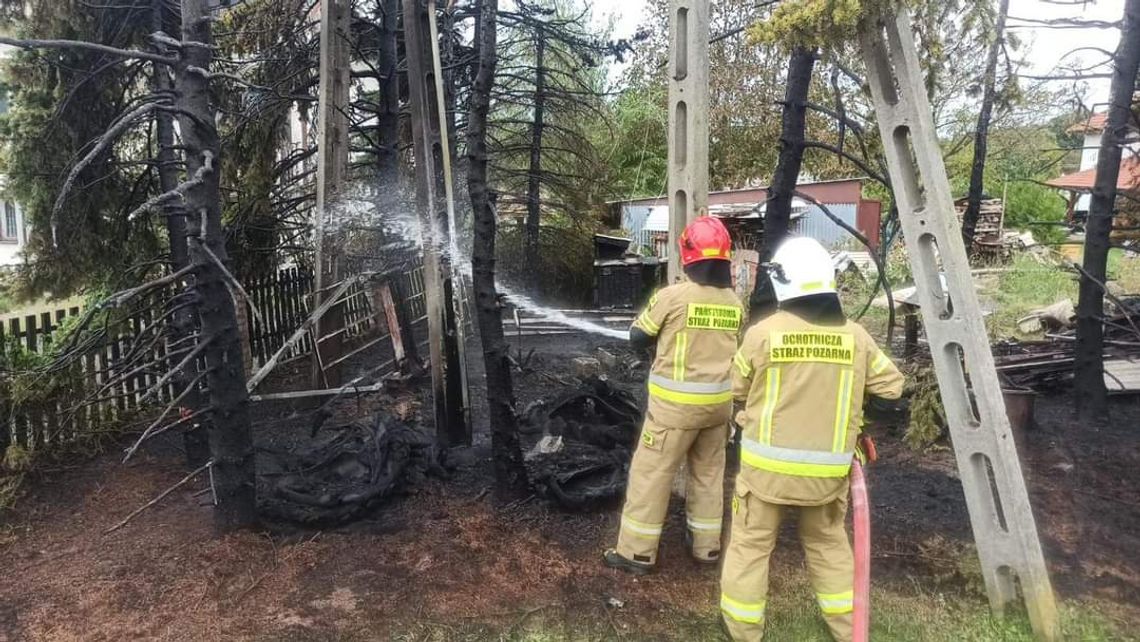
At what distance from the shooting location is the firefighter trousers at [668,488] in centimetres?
389

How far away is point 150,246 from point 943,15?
22.8ft

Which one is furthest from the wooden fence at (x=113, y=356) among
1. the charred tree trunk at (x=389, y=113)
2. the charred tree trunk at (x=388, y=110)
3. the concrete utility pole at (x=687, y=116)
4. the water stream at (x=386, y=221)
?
the concrete utility pole at (x=687, y=116)

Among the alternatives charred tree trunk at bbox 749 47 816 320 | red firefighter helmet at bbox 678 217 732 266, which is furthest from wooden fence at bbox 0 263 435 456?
charred tree trunk at bbox 749 47 816 320

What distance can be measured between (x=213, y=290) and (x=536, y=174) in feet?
32.7

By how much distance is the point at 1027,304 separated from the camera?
43.9ft

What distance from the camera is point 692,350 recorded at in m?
3.83

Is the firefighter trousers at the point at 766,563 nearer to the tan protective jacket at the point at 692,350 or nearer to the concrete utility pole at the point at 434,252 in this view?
the tan protective jacket at the point at 692,350

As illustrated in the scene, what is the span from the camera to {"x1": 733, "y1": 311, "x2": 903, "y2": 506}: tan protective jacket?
3.05 meters

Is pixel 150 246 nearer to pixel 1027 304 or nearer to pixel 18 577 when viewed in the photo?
pixel 18 577

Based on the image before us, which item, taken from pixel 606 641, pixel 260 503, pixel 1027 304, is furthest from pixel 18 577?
pixel 1027 304

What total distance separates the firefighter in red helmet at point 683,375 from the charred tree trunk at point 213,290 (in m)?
2.22

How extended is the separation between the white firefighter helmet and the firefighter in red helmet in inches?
28.0

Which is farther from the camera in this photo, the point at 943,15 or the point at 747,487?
the point at 943,15

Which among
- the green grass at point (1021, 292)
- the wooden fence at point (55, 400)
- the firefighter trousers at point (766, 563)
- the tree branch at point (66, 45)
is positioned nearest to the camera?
the tree branch at point (66, 45)
